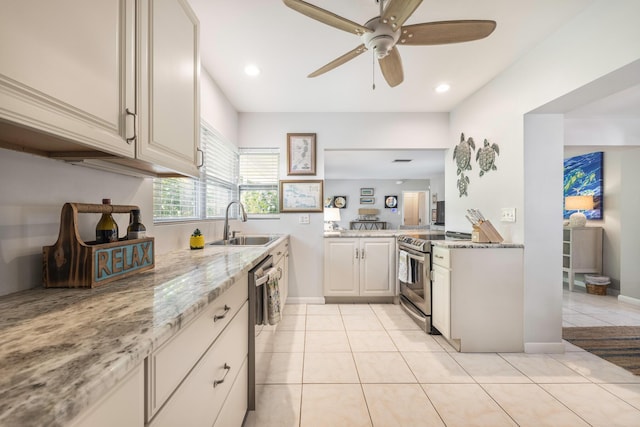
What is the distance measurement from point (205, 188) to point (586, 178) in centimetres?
565

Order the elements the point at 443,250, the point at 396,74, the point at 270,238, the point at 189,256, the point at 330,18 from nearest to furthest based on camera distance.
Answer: the point at 330,18 < the point at 189,256 < the point at 396,74 < the point at 443,250 < the point at 270,238

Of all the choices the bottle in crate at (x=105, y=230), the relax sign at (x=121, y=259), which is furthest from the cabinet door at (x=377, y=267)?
the bottle in crate at (x=105, y=230)

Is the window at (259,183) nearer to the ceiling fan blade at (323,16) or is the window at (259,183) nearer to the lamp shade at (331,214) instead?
the lamp shade at (331,214)

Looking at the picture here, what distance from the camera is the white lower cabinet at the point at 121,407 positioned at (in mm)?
443

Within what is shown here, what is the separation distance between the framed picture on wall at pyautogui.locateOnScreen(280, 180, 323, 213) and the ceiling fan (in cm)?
195

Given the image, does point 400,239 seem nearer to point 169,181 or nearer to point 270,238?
point 270,238

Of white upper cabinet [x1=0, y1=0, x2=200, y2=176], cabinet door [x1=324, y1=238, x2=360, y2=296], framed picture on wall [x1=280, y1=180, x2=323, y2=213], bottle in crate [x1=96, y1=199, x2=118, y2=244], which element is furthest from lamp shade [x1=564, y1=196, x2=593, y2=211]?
bottle in crate [x1=96, y1=199, x2=118, y2=244]

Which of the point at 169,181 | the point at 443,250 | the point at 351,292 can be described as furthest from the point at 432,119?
the point at 169,181

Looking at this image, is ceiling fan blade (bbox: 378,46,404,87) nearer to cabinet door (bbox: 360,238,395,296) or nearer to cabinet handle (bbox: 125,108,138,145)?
cabinet handle (bbox: 125,108,138,145)

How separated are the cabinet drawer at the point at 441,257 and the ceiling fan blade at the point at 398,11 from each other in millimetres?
1772

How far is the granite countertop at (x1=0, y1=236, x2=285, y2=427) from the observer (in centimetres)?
39

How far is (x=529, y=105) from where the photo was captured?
2164 mm

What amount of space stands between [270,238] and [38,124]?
2.40 metres

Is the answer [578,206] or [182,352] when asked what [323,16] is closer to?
[182,352]
